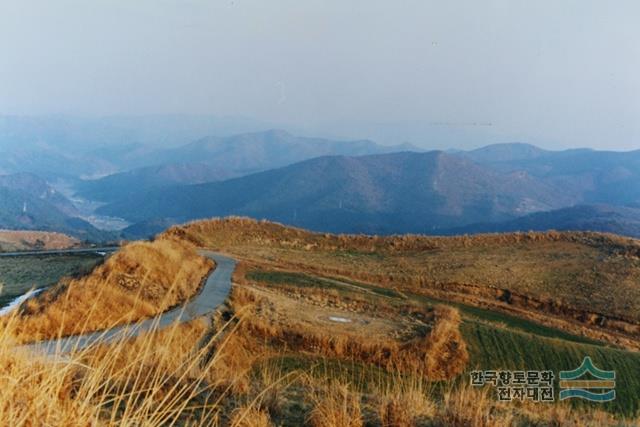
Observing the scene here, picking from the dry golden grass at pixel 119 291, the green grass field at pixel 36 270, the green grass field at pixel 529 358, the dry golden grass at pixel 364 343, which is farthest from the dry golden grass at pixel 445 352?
the green grass field at pixel 36 270

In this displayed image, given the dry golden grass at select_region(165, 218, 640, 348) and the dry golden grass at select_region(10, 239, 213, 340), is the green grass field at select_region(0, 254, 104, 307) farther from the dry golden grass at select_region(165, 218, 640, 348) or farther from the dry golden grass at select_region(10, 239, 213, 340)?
the dry golden grass at select_region(165, 218, 640, 348)

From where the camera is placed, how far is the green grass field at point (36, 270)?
26.7 m

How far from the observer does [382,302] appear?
76.4 ft

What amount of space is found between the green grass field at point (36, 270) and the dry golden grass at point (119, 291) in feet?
9.08

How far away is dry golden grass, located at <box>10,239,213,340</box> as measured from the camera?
50.3ft

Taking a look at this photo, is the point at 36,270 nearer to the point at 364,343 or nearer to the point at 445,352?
the point at 364,343

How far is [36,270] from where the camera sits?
1347 inches

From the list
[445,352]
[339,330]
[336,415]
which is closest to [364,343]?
[339,330]

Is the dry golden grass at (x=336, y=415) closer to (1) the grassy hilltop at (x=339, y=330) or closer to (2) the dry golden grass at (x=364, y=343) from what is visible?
(1) the grassy hilltop at (x=339, y=330)

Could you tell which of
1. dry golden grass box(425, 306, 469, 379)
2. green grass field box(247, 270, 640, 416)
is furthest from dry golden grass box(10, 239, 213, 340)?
dry golden grass box(425, 306, 469, 379)

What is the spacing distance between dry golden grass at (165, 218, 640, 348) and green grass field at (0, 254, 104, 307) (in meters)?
7.53

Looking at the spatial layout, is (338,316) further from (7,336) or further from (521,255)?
(521,255)

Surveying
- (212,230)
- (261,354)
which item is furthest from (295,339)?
(212,230)

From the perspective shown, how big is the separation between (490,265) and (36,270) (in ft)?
99.7
